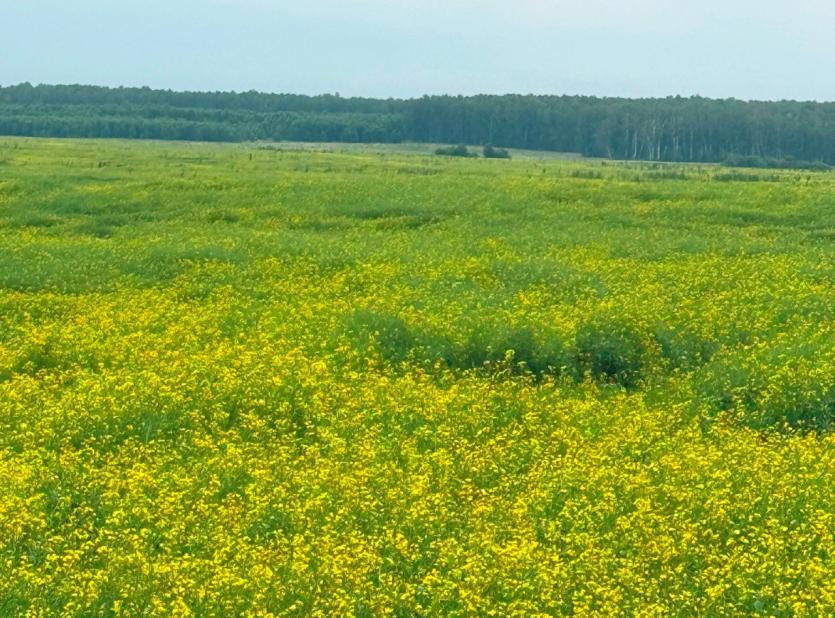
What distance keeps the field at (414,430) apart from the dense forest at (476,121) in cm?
7598

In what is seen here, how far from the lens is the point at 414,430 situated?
1112 centimetres

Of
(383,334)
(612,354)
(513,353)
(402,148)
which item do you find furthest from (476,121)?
(513,353)

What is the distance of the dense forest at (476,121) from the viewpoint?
311 ft

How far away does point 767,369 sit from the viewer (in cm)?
1268

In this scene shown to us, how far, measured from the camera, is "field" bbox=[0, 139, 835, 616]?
7438 millimetres

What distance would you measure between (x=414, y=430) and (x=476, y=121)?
105969mm

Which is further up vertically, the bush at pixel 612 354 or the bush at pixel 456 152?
the bush at pixel 456 152

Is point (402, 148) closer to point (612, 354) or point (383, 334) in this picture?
point (383, 334)

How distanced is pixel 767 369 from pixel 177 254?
43.5ft

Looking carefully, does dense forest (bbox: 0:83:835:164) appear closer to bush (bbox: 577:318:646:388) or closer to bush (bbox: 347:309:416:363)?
bush (bbox: 577:318:646:388)

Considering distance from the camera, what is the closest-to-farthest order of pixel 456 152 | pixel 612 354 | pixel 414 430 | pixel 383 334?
pixel 414 430, pixel 612 354, pixel 383 334, pixel 456 152

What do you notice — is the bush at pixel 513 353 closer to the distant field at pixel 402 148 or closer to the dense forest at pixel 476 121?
the dense forest at pixel 476 121

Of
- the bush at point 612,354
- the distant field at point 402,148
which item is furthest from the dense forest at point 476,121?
the bush at point 612,354

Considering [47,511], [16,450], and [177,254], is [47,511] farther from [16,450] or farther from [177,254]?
[177,254]
